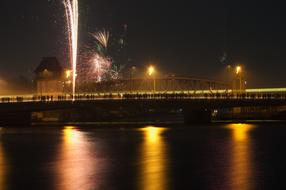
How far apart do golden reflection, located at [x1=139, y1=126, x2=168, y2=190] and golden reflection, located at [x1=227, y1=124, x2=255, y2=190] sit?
14.6ft

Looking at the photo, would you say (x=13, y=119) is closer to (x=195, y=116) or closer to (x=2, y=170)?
(x=195, y=116)

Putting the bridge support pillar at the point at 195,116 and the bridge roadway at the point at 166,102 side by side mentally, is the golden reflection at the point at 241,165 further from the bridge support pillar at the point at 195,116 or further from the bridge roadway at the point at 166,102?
the bridge support pillar at the point at 195,116

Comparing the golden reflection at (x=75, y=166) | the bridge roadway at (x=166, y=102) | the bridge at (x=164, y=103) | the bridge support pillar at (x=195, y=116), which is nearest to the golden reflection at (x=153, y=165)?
the golden reflection at (x=75, y=166)

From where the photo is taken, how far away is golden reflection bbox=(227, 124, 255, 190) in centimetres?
3944

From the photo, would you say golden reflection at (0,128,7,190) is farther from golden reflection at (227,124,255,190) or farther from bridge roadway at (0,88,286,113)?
bridge roadway at (0,88,286,113)

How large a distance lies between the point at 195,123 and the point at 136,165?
61.5 m

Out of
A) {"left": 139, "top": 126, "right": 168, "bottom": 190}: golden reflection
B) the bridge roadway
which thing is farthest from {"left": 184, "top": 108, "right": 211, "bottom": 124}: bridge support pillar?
{"left": 139, "top": 126, "right": 168, "bottom": 190}: golden reflection

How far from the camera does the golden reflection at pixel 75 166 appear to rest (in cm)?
3994

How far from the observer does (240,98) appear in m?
104

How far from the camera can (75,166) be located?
160ft

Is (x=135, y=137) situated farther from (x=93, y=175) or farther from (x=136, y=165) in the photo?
(x=93, y=175)

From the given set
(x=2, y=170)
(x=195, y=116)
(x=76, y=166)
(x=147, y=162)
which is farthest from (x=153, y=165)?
(x=195, y=116)

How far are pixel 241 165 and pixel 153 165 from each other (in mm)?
6458

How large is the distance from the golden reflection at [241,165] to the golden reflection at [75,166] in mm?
8929
